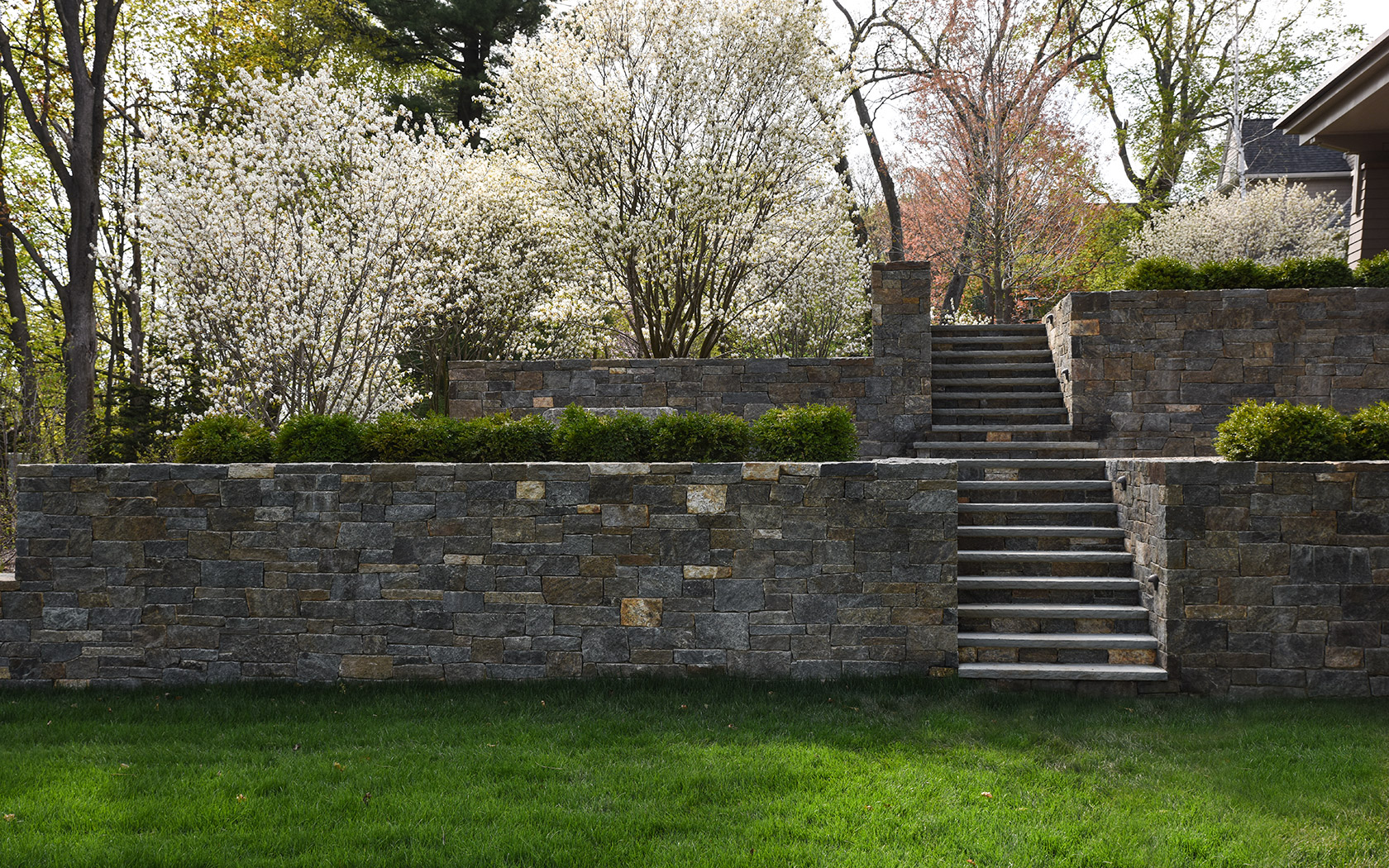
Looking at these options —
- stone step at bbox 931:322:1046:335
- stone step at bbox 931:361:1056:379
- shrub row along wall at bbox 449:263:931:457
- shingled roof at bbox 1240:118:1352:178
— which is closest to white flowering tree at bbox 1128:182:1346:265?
shingled roof at bbox 1240:118:1352:178

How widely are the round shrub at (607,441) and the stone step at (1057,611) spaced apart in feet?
8.03

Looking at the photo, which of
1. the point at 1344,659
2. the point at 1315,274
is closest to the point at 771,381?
the point at 1344,659

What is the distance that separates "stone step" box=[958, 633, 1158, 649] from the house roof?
24.7ft

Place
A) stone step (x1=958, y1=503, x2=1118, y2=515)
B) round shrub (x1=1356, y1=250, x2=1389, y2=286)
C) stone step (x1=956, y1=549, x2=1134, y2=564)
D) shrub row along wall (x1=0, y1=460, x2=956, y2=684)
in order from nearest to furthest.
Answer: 1. shrub row along wall (x1=0, y1=460, x2=956, y2=684)
2. stone step (x1=956, y1=549, x2=1134, y2=564)
3. stone step (x1=958, y1=503, x2=1118, y2=515)
4. round shrub (x1=1356, y1=250, x2=1389, y2=286)

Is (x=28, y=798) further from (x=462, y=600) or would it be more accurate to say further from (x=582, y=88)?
(x=582, y=88)

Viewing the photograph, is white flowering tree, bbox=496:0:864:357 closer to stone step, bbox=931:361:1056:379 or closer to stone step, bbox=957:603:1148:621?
stone step, bbox=931:361:1056:379

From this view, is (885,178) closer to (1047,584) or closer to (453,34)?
(453,34)

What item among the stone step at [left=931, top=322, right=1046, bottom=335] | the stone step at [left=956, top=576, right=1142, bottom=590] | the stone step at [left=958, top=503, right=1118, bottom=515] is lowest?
the stone step at [left=956, top=576, right=1142, bottom=590]

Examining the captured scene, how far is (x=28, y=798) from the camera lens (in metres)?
4.09

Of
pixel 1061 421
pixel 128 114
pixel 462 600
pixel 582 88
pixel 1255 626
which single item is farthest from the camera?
pixel 128 114

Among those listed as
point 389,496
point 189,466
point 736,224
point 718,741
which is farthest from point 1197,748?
point 736,224

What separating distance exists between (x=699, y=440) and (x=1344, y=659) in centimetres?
423

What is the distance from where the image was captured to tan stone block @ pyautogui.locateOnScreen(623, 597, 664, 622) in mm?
5715

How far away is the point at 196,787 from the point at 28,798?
0.76 meters
